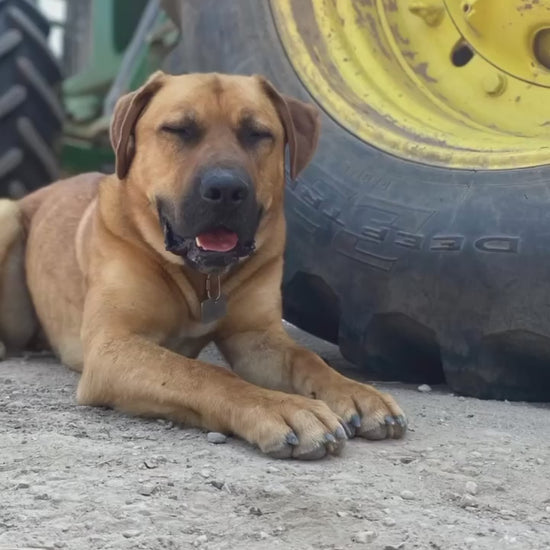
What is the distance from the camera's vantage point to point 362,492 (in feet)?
7.91

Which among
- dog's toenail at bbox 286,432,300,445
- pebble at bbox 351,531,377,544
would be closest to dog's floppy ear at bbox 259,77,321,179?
dog's toenail at bbox 286,432,300,445

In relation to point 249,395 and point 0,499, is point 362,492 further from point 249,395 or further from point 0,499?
point 0,499

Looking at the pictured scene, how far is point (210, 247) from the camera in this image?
3.28 metres

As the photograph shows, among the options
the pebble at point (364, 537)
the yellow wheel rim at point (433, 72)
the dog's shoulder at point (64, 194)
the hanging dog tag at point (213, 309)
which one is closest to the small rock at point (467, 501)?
the pebble at point (364, 537)

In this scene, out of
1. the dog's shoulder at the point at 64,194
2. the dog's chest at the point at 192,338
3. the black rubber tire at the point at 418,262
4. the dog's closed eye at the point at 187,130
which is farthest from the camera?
the dog's shoulder at the point at 64,194

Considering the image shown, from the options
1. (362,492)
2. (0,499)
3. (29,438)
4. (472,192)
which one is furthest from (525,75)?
(0,499)

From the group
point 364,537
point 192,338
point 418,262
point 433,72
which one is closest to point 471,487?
point 364,537

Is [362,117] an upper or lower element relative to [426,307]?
upper

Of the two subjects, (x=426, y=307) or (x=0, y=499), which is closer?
(x=0, y=499)

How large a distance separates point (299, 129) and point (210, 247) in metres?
0.55

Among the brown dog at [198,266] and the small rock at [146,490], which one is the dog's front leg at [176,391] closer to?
the brown dog at [198,266]

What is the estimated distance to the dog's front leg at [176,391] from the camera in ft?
8.92

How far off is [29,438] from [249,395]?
57 centimetres

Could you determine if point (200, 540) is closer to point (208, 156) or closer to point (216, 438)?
point (216, 438)
